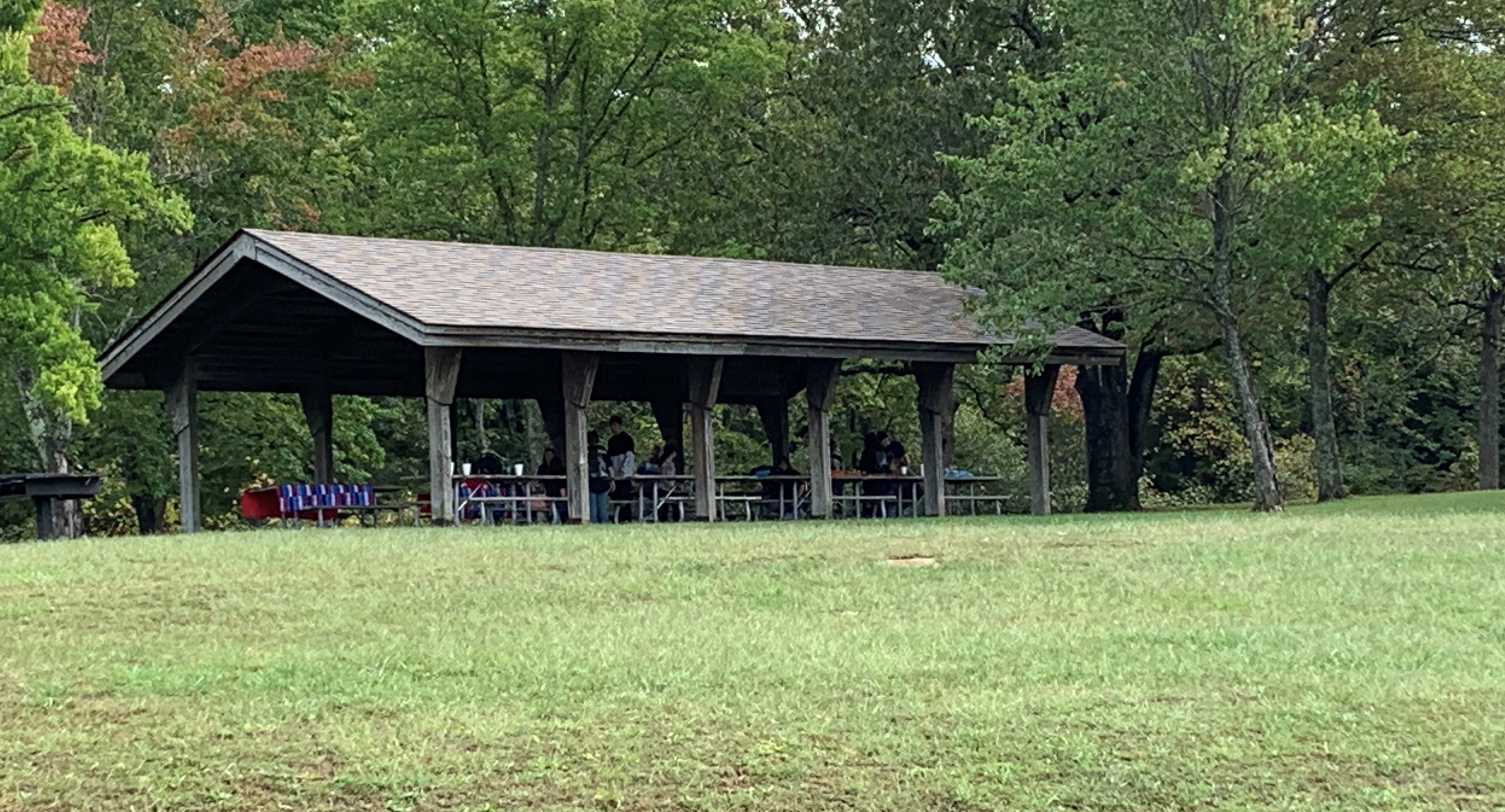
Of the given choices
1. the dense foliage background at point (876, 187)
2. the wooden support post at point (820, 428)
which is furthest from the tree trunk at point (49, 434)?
the wooden support post at point (820, 428)

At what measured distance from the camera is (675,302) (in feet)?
78.4

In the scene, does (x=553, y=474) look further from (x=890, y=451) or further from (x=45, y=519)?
(x=45, y=519)

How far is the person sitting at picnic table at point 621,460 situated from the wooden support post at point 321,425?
3.78m

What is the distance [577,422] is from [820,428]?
13.4ft

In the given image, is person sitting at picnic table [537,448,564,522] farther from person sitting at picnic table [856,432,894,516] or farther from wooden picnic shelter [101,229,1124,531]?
person sitting at picnic table [856,432,894,516]

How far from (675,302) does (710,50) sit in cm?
1342

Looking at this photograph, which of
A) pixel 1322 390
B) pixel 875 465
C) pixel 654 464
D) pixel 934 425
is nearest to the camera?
pixel 934 425

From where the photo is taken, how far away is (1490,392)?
3478 cm

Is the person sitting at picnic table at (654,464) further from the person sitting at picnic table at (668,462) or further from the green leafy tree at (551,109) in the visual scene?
the green leafy tree at (551,109)

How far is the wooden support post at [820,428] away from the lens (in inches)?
976

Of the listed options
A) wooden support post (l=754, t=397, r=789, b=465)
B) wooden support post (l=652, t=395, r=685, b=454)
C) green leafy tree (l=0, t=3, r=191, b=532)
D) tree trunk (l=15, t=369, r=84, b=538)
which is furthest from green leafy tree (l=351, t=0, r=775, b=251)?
green leafy tree (l=0, t=3, r=191, b=532)

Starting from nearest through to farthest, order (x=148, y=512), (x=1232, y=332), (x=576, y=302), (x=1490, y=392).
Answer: (x=576, y=302), (x=1232, y=332), (x=1490, y=392), (x=148, y=512)

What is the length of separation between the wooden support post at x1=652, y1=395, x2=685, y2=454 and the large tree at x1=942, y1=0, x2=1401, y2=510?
18.3 ft

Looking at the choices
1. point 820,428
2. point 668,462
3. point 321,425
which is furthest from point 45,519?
point 820,428
